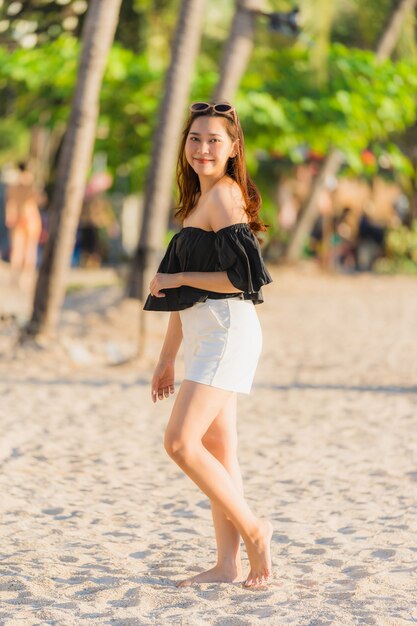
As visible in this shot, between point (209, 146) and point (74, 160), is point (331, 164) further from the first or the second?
point (209, 146)

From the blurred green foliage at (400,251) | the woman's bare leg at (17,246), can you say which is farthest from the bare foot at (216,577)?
the blurred green foliage at (400,251)

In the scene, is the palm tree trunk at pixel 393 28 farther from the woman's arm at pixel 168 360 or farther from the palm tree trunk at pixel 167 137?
the woman's arm at pixel 168 360

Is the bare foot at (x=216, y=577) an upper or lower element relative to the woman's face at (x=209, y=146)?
lower

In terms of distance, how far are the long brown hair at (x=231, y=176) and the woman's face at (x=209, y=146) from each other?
0.03 meters

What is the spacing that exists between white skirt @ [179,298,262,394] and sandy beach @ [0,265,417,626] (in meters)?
0.78

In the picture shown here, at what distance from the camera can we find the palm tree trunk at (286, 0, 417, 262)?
20.2 meters

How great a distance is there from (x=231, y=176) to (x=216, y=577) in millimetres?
1434

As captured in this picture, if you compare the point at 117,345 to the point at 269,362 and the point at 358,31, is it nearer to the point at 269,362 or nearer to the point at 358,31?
the point at 269,362

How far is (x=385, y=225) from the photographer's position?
27547 millimetres

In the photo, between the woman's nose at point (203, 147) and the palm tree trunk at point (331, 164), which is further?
the palm tree trunk at point (331, 164)

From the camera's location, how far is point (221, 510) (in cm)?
437

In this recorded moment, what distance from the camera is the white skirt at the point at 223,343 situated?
417 centimetres

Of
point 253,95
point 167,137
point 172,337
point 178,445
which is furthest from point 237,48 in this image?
point 178,445

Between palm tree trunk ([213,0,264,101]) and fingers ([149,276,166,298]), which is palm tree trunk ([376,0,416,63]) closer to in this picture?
palm tree trunk ([213,0,264,101])
